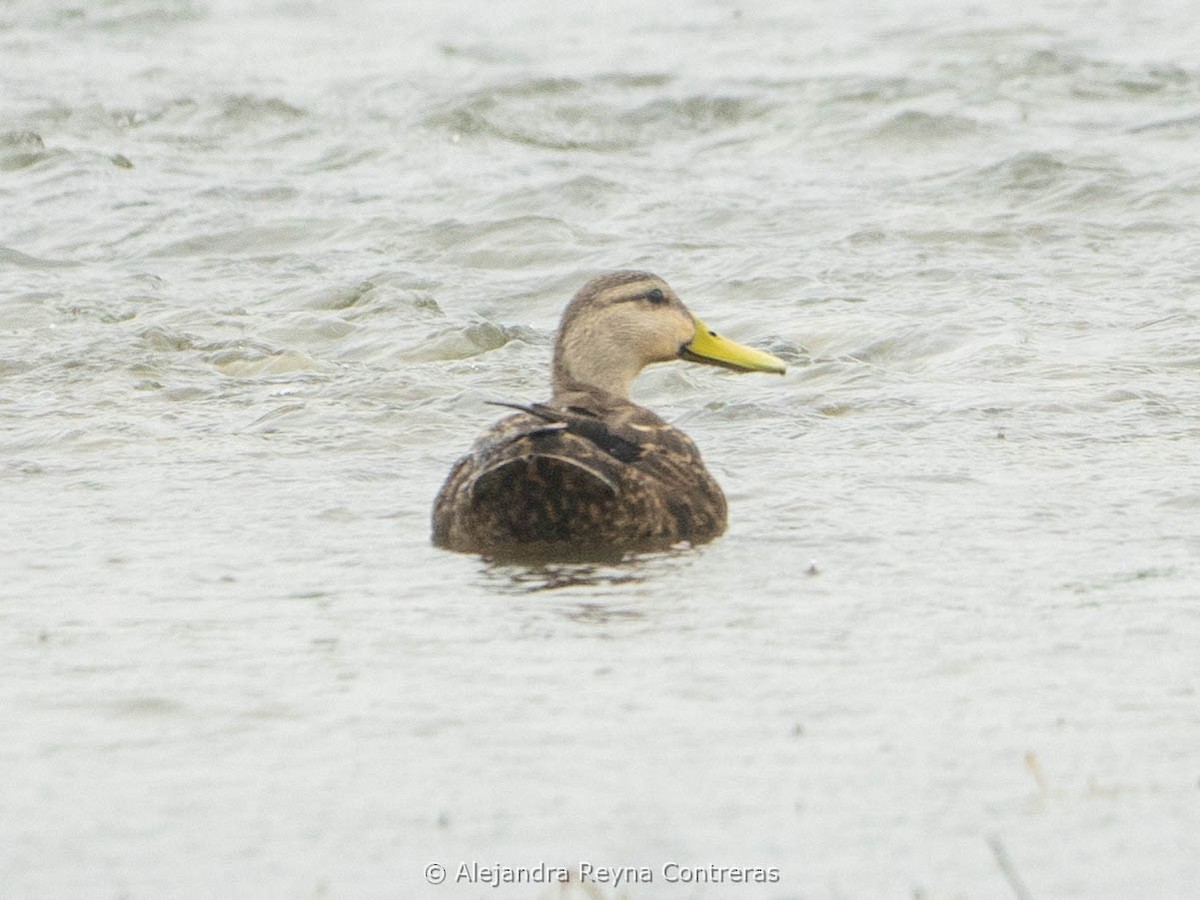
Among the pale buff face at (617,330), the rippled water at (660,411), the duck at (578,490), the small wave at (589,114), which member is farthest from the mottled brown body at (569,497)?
the small wave at (589,114)

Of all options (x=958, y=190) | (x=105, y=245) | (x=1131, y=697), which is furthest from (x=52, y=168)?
(x=1131, y=697)

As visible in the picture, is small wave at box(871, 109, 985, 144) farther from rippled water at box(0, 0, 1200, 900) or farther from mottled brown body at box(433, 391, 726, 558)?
mottled brown body at box(433, 391, 726, 558)

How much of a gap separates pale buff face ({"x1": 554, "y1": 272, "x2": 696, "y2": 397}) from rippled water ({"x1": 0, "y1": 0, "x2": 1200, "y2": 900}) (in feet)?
1.71

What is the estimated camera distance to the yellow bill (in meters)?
8.27

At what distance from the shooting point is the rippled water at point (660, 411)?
418cm

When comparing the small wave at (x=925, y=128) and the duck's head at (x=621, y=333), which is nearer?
the duck's head at (x=621, y=333)

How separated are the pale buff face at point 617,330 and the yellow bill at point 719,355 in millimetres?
83

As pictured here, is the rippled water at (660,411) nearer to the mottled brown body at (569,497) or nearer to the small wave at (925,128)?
the small wave at (925,128)

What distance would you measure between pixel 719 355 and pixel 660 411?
857 millimetres

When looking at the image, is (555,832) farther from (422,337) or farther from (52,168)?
(52,168)

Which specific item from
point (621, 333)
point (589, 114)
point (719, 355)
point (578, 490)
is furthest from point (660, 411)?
point (589, 114)

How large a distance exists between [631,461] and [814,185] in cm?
730
